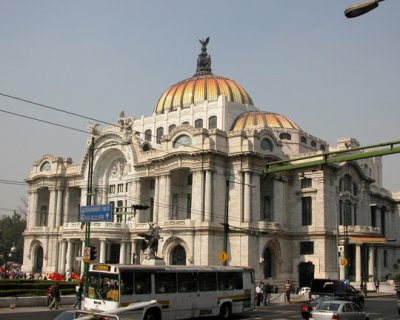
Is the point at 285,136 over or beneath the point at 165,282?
over

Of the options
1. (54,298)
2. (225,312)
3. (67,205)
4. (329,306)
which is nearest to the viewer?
(329,306)

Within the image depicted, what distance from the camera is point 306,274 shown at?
2611 inches

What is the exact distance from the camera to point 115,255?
7175cm

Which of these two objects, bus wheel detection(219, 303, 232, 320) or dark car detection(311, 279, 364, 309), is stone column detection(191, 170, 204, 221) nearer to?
dark car detection(311, 279, 364, 309)

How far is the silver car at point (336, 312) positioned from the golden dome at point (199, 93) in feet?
178

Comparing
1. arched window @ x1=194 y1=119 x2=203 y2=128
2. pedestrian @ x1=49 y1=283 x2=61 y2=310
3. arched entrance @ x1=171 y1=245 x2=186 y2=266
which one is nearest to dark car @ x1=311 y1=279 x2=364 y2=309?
pedestrian @ x1=49 y1=283 x2=61 y2=310

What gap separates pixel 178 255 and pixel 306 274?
16.1 metres

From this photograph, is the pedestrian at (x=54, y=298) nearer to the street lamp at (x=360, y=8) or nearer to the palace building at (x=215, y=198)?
the palace building at (x=215, y=198)

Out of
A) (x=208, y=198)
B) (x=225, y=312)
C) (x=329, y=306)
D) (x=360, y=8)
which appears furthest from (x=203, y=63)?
(x=360, y=8)

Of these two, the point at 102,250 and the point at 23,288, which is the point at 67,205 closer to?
the point at 102,250

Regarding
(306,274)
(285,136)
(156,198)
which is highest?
(285,136)

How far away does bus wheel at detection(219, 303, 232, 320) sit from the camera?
104ft

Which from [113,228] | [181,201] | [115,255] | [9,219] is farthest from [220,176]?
[9,219]

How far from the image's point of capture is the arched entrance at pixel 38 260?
81206mm
